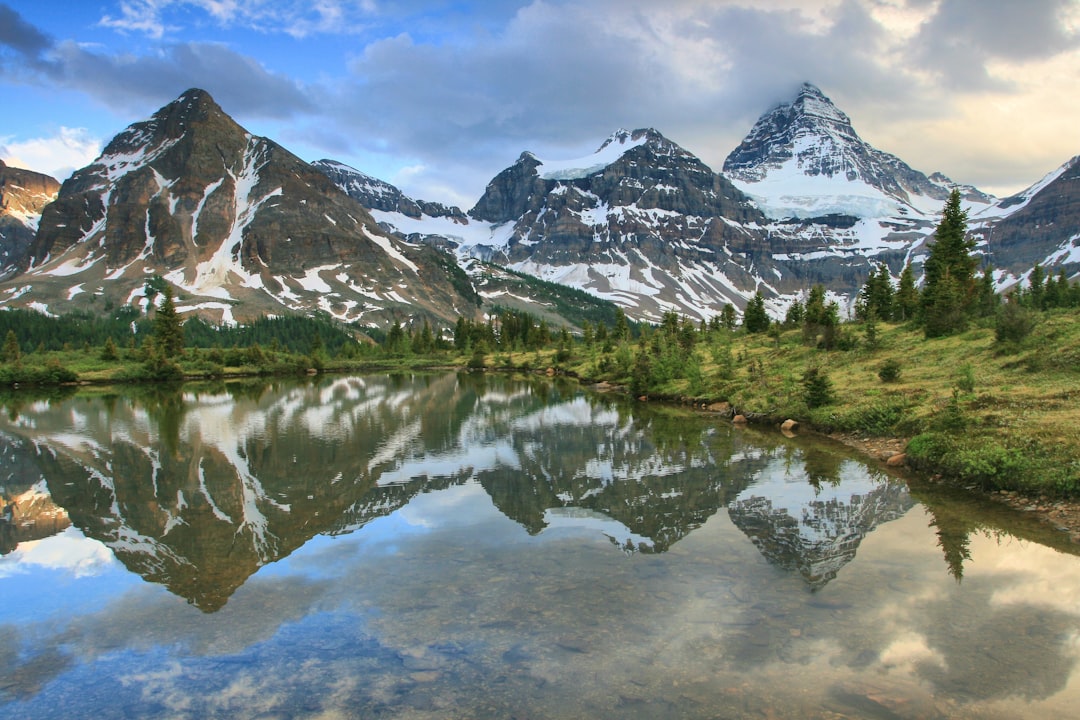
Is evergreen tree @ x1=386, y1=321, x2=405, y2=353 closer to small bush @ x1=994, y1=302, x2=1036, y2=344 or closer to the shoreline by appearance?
small bush @ x1=994, y1=302, x2=1036, y2=344

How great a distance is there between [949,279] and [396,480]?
47286mm

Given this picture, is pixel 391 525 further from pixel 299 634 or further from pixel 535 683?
pixel 535 683

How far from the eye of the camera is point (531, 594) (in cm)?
1476

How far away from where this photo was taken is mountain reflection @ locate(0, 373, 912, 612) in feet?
62.2

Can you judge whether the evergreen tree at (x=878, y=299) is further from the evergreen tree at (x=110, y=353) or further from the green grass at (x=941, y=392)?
the evergreen tree at (x=110, y=353)

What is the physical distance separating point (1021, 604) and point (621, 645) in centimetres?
838

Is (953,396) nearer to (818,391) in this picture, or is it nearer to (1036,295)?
(818,391)

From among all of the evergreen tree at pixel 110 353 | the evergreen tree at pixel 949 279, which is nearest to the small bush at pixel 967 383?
the evergreen tree at pixel 949 279

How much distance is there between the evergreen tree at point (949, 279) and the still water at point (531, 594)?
23.3 m

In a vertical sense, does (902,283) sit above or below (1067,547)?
above

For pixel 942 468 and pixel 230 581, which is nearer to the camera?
pixel 230 581

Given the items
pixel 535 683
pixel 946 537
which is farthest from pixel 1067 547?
pixel 535 683

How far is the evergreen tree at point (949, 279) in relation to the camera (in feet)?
152

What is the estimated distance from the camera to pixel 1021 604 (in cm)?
1351
